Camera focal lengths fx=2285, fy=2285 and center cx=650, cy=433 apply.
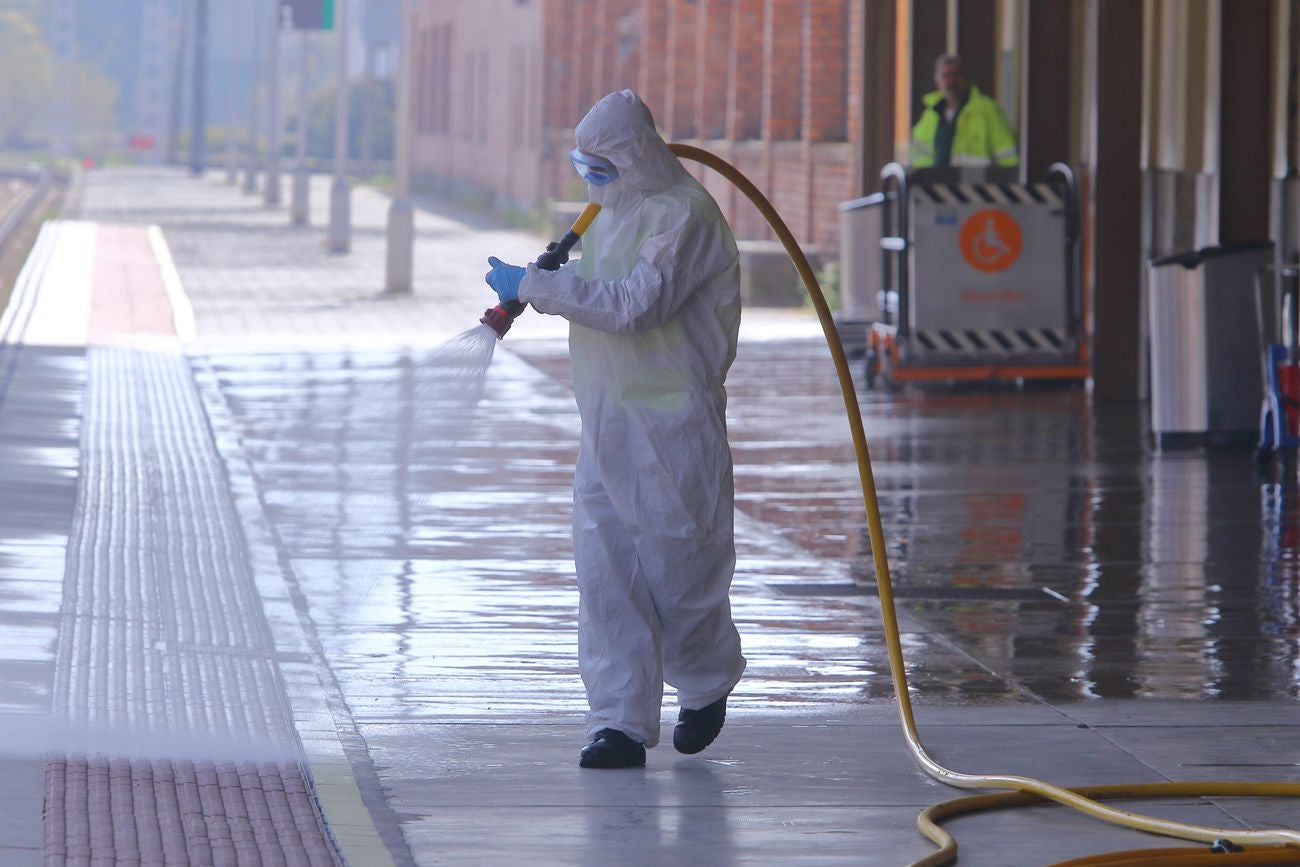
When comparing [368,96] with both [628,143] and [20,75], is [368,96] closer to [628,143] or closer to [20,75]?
[20,75]

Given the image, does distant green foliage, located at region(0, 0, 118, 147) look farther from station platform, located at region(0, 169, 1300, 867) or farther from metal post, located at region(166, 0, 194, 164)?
station platform, located at region(0, 169, 1300, 867)

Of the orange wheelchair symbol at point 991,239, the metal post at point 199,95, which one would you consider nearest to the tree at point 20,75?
the metal post at point 199,95

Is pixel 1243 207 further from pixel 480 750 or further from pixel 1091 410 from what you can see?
pixel 480 750

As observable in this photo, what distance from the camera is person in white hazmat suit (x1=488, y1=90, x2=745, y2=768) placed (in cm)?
616

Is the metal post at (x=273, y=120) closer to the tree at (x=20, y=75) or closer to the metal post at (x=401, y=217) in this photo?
the metal post at (x=401, y=217)

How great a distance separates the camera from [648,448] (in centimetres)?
617

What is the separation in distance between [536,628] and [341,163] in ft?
82.9

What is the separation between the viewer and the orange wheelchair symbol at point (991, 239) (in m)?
16.6

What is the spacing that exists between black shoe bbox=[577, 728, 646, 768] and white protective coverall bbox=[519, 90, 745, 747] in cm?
3

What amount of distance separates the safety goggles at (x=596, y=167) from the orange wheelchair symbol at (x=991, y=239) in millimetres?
10647

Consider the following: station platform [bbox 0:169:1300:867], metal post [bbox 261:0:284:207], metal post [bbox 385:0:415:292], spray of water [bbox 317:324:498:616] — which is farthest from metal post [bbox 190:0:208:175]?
station platform [bbox 0:169:1300:867]

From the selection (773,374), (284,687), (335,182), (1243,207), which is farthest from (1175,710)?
(335,182)

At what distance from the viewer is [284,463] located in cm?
1278

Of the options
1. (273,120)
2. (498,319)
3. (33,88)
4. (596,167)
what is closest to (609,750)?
(498,319)
